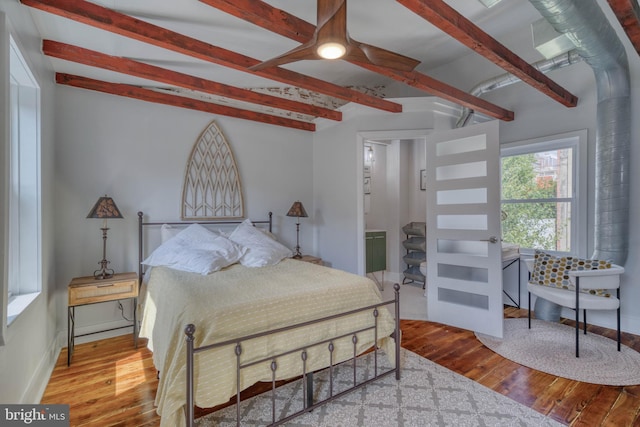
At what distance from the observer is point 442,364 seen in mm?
2727

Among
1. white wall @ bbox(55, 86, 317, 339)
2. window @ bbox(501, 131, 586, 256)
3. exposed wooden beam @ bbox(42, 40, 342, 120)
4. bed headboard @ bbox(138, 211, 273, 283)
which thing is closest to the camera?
exposed wooden beam @ bbox(42, 40, 342, 120)

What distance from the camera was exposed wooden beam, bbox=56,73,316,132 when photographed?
10.7 ft

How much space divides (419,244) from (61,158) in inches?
193

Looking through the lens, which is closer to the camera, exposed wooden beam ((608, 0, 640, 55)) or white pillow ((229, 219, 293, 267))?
exposed wooden beam ((608, 0, 640, 55))

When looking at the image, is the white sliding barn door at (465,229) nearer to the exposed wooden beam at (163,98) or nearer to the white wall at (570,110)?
the white wall at (570,110)

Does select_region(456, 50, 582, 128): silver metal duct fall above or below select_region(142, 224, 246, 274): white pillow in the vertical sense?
above

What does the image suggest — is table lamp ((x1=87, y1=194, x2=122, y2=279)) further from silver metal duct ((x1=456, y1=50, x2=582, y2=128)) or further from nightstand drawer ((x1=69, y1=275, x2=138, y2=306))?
silver metal duct ((x1=456, y1=50, x2=582, y2=128))

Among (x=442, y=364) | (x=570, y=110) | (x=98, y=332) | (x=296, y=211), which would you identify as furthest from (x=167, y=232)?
(x=570, y=110)

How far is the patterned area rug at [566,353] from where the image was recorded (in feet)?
8.30

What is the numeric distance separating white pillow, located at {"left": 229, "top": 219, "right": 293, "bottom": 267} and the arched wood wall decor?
1.43ft

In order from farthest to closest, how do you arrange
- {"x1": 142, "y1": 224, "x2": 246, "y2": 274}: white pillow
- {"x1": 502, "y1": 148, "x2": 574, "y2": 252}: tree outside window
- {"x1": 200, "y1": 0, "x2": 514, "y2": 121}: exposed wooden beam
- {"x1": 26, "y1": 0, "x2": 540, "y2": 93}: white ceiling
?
{"x1": 502, "y1": 148, "x2": 574, "y2": 252}: tree outside window → {"x1": 142, "y1": 224, "x2": 246, "y2": 274}: white pillow → {"x1": 26, "y1": 0, "x2": 540, "y2": 93}: white ceiling → {"x1": 200, "y1": 0, "x2": 514, "y2": 121}: exposed wooden beam

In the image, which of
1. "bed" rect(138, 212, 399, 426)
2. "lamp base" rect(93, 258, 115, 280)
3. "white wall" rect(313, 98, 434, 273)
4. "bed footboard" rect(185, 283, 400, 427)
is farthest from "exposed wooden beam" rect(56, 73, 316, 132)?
"bed footboard" rect(185, 283, 400, 427)

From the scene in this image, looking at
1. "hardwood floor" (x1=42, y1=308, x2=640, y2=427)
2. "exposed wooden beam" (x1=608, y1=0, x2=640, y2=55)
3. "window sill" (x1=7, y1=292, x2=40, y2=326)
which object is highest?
"exposed wooden beam" (x1=608, y1=0, x2=640, y2=55)

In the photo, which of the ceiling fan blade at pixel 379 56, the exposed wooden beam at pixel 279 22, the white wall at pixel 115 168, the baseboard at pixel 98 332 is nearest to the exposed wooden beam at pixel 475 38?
the ceiling fan blade at pixel 379 56
